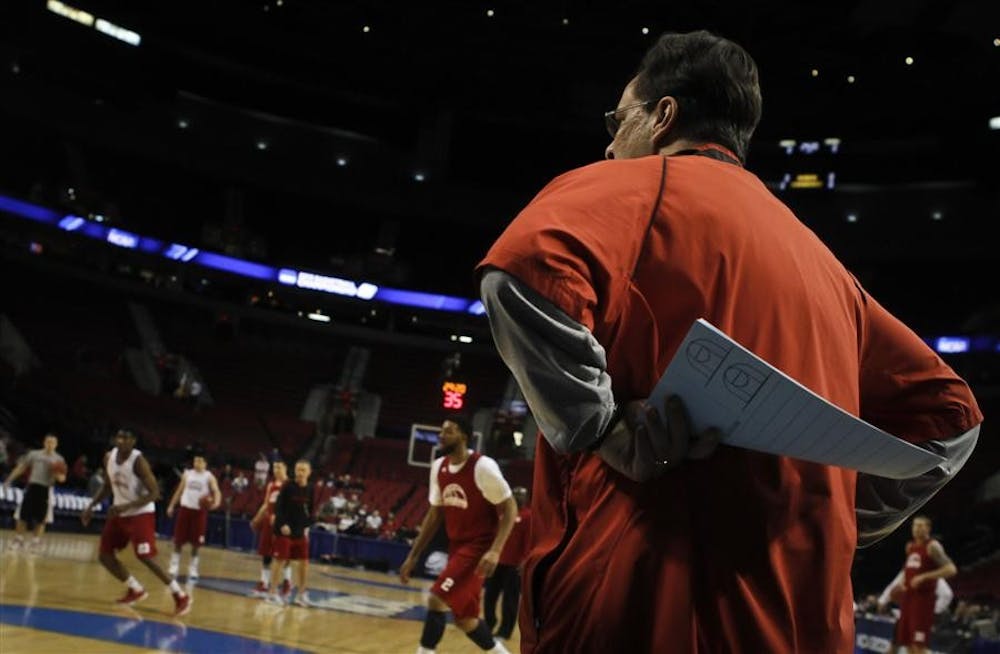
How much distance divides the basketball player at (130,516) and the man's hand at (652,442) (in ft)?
33.9

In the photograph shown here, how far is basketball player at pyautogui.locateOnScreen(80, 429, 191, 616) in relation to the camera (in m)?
10.9

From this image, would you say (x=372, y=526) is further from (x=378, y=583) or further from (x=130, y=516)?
(x=130, y=516)

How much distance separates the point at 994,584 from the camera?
20688 millimetres

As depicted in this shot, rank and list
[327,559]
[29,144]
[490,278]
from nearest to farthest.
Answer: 1. [490,278]
2. [327,559]
3. [29,144]

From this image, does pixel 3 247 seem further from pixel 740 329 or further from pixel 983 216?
pixel 740 329

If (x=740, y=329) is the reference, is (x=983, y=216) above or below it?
above

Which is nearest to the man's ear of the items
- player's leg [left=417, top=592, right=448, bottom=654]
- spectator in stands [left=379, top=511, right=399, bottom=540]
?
player's leg [left=417, top=592, right=448, bottom=654]

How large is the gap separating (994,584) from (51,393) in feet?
79.6

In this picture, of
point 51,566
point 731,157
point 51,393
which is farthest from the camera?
point 51,393

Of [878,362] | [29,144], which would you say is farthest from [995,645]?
[29,144]

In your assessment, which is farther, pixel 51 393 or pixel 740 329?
pixel 51 393

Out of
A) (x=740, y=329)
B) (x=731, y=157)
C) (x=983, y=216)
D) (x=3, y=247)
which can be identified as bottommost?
(x=740, y=329)

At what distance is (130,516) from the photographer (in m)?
11.2

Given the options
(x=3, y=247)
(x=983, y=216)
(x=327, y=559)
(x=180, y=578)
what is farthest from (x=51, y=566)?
(x=983, y=216)
